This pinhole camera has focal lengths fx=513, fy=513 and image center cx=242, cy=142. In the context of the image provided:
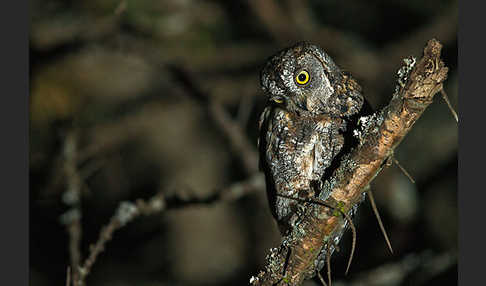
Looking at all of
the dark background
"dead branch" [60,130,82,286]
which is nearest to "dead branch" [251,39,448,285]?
"dead branch" [60,130,82,286]

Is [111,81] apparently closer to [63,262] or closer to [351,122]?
[63,262]

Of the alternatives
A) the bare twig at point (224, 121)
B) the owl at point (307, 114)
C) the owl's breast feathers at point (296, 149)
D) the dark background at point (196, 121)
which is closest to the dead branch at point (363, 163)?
the owl at point (307, 114)

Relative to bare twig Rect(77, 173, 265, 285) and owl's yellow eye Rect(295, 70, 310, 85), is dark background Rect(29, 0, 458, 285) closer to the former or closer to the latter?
bare twig Rect(77, 173, 265, 285)

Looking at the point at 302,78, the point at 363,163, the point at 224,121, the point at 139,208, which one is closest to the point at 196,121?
the point at 224,121

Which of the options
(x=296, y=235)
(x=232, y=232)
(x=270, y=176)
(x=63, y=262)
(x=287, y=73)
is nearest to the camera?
(x=296, y=235)

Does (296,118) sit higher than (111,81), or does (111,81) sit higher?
(111,81)

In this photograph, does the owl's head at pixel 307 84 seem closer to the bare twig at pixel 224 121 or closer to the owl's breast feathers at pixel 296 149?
the owl's breast feathers at pixel 296 149

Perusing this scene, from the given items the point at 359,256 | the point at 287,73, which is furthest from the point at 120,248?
the point at 287,73
